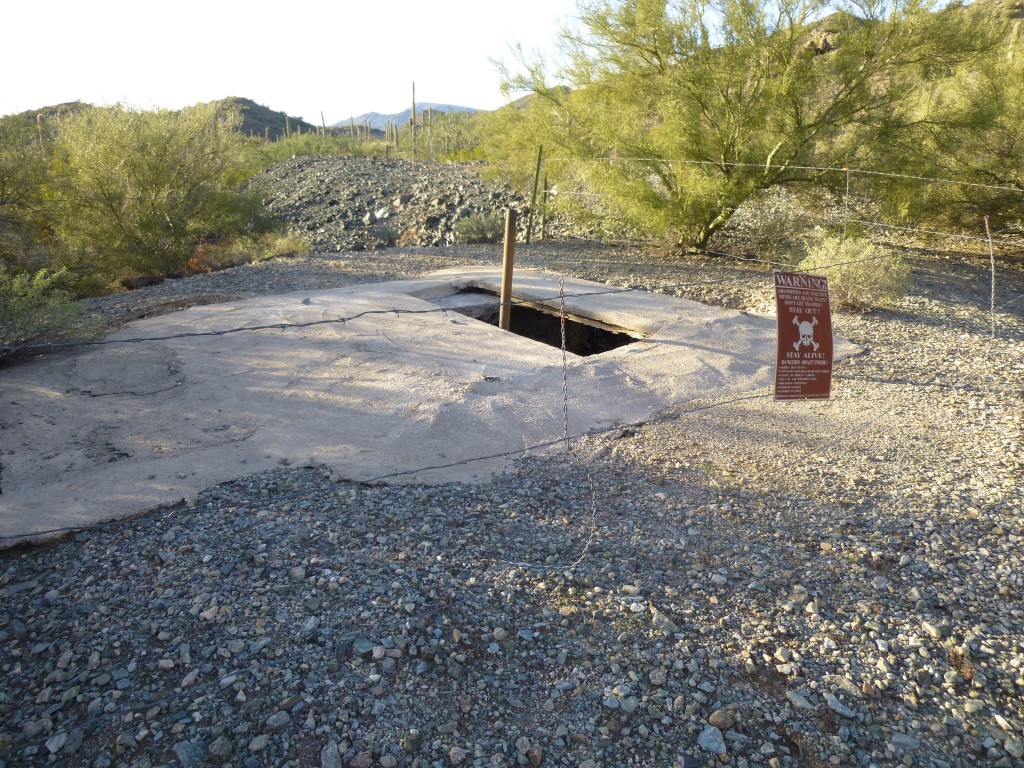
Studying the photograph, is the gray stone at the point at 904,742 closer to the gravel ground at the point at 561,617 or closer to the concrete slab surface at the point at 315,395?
the gravel ground at the point at 561,617

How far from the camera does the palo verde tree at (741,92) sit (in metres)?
10.6

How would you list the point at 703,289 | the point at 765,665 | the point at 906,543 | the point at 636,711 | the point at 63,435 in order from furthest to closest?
the point at 703,289
the point at 63,435
the point at 906,543
the point at 765,665
the point at 636,711

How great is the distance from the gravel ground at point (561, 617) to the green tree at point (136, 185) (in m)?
9.84

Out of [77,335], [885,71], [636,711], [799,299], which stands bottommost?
[636,711]

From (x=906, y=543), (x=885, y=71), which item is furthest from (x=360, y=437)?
(x=885, y=71)

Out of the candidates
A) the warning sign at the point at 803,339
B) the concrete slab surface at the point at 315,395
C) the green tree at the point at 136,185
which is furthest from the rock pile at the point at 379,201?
the warning sign at the point at 803,339

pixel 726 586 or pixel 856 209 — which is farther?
pixel 856 209

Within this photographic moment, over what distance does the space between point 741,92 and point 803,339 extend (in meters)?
7.09

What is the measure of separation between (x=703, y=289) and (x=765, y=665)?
24.7 feet

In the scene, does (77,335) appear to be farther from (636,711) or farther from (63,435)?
(636,711)

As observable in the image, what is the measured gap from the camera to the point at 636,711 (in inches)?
120

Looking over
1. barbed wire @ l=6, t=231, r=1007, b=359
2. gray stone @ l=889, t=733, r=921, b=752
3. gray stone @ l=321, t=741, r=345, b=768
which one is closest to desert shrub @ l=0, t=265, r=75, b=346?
barbed wire @ l=6, t=231, r=1007, b=359

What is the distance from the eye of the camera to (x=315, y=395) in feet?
19.7

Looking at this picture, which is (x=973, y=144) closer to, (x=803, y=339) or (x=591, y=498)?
(x=803, y=339)
